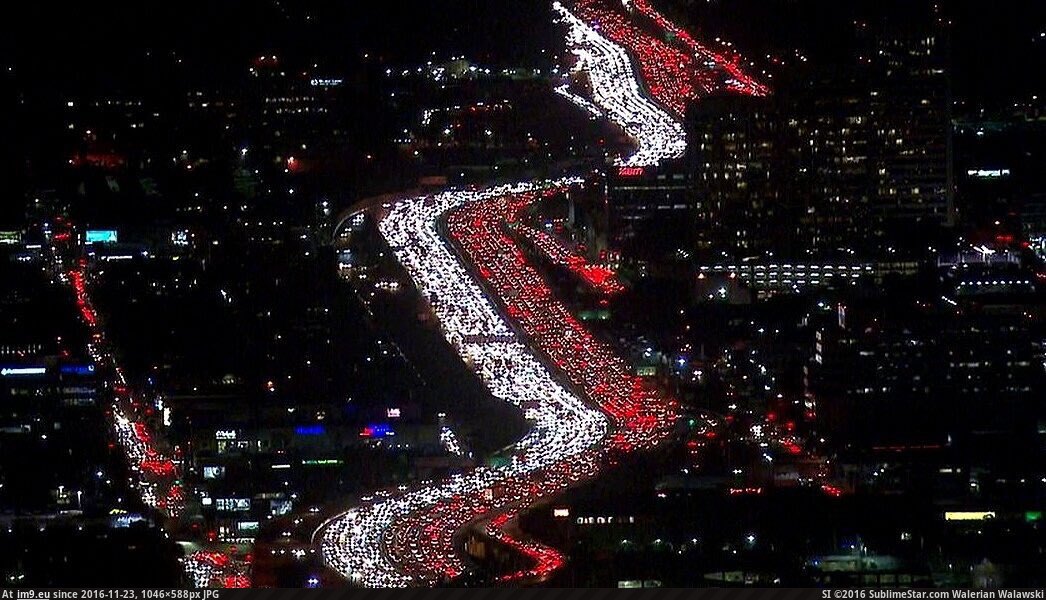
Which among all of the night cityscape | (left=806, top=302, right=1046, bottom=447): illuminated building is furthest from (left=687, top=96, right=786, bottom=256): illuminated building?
(left=806, top=302, right=1046, bottom=447): illuminated building

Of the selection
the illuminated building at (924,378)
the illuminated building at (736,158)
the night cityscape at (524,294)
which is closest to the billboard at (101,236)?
the night cityscape at (524,294)

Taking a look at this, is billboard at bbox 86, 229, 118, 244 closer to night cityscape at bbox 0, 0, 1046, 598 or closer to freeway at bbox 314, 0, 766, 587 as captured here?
night cityscape at bbox 0, 0, 1046, 598

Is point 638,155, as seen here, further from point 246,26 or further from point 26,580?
point 26,580

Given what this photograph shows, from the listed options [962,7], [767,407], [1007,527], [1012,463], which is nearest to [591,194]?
[962,7]

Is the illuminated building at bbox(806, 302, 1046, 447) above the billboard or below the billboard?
below

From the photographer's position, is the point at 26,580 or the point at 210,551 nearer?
the point at 26,580

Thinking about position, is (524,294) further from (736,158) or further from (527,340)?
(736,158)
